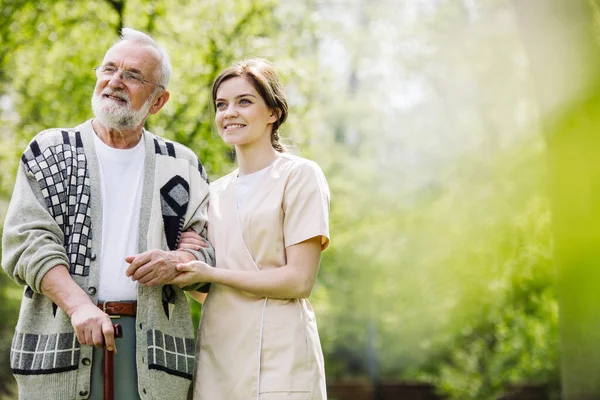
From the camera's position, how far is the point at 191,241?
2996mm

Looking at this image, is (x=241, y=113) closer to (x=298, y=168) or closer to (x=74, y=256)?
(x=298, y=168)

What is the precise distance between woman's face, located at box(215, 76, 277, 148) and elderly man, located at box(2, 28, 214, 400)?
0.26 m

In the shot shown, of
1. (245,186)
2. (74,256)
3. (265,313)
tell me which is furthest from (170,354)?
(245,186)

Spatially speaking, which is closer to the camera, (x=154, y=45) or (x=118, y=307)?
(x=118, y=307)

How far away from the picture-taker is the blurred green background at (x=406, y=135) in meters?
7.43

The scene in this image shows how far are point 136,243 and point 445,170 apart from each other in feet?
35.0

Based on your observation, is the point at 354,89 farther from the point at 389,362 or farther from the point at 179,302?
the point at 179,302

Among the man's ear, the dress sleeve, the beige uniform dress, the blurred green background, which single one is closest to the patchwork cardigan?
the beige uniform dress

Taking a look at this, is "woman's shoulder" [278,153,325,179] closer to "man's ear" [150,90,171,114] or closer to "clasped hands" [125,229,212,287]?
"clasped hands" [125,229,212,287]

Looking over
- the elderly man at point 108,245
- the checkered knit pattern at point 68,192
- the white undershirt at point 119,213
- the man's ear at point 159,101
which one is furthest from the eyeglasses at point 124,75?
the checkered knit pattern at point 68,192

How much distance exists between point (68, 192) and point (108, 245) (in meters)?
0.23

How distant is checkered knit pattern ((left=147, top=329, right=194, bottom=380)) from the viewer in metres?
2.86

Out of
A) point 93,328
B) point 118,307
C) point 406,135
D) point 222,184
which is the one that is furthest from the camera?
point 406,135

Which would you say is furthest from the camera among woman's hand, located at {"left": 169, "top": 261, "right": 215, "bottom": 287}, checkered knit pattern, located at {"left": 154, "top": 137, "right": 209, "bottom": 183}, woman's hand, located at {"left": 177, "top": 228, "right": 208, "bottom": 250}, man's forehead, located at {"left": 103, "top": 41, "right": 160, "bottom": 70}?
checkered knit pattern, located at {"left": 154, "top": 137, "right": 209, "bottom": 183}
